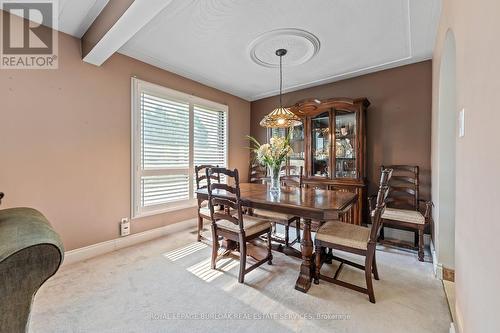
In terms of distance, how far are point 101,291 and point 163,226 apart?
4.55 ft

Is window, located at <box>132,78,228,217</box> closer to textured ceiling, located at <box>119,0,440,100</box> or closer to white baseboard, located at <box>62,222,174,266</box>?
white baseboard, located at <box>62,222,174,266</box>

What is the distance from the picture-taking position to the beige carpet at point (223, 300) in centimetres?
152

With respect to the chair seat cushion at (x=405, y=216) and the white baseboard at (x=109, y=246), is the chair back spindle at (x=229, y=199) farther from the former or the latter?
the chair seat cushion at (x=405, y=216)

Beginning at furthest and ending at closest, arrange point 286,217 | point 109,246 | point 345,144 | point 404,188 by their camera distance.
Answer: point 345,144, point 404,188, point 109,246, point 286,217

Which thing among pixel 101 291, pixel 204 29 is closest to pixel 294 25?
pixel 204 29

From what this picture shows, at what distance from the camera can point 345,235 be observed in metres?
1.89

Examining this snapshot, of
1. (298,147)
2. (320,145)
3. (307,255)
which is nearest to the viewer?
(307,255)

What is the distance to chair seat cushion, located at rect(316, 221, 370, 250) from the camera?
179 centimetres

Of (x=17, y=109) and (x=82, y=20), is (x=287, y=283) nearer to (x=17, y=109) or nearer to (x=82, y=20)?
(x=17, y=109)

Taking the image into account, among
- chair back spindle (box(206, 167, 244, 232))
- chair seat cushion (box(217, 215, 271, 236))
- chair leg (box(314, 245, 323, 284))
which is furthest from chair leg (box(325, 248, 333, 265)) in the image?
chair back spindle (box(206, 167, 244, 232))

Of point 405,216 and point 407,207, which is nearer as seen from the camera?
point 405,216

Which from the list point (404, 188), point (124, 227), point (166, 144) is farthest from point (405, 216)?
point (124, 227)

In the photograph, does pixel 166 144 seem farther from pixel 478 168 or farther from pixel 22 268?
pixel 478 168

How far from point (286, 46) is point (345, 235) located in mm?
2178
